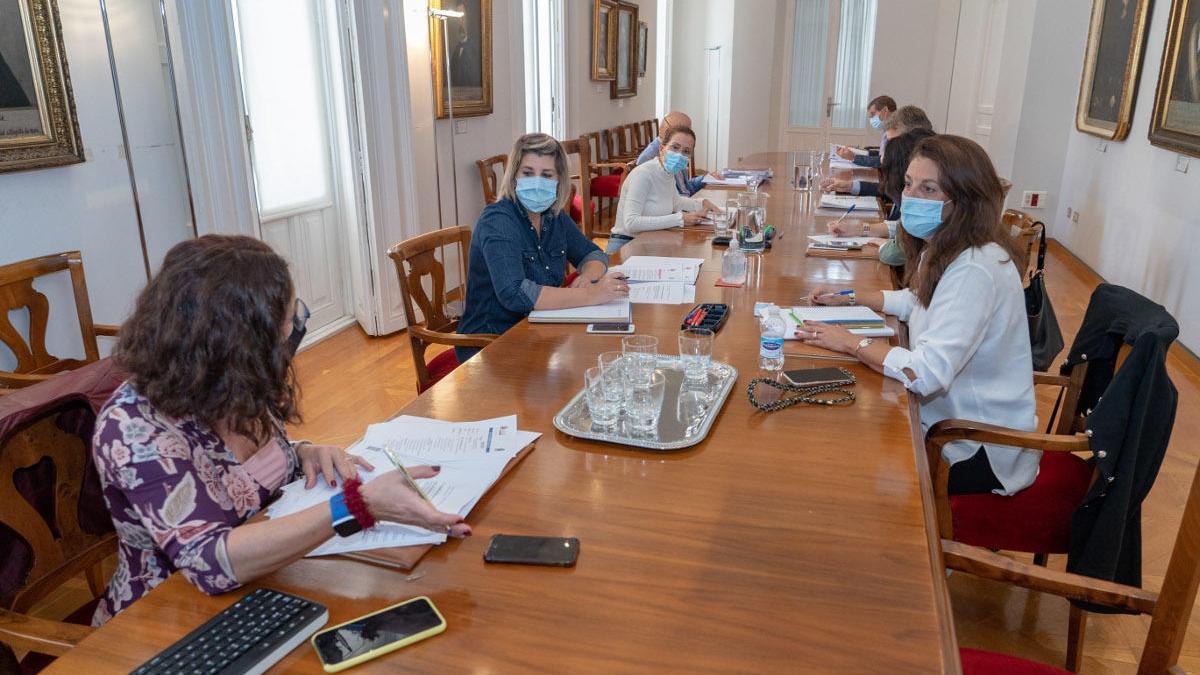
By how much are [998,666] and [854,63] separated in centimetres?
987

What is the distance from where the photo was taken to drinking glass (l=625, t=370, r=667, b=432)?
149cm

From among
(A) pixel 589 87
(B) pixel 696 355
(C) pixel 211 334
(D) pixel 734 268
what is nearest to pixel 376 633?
(C) pixel 211 334

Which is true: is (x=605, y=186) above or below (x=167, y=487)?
below

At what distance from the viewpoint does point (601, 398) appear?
152 centimetres

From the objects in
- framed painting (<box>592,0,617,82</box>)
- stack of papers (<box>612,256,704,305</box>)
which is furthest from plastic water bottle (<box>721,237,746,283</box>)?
framed painting (<box>592,0,617,82</box>)

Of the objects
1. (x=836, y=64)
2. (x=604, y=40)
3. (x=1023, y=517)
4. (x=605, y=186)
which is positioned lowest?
(x=1023, y=517)

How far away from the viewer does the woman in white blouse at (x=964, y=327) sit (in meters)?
1.79

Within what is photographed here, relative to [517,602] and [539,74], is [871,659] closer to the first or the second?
[517,602]

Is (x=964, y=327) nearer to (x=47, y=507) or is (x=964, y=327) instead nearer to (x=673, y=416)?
(x=673, y=416)

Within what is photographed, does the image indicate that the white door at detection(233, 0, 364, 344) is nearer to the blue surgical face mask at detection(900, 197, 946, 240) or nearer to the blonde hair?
the blonde hair

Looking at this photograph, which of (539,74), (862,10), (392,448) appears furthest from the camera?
(862,10)

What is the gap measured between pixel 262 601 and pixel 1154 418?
5.48 feet

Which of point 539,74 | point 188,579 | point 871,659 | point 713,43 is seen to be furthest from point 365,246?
point 713,43

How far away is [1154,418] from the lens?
1608 mm
